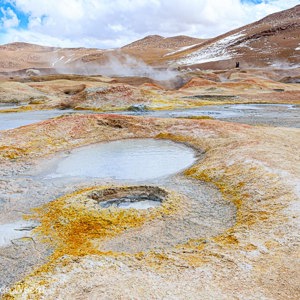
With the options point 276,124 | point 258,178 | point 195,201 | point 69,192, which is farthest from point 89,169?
point 276,124

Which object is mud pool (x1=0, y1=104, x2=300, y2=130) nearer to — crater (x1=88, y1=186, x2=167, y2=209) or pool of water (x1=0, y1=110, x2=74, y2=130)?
pool of water (x1=0, y1=110, x2=74, y2=130)

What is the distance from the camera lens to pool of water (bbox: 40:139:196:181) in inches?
677

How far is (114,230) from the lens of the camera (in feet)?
34.8

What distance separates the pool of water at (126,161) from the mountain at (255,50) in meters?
116

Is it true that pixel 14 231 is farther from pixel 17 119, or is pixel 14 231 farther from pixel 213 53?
pixel 213 53

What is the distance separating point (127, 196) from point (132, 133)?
13.5m

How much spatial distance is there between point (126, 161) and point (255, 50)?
495 ft

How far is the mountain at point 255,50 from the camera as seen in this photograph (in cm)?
13662

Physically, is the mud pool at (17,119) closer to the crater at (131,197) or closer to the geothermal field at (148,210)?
the geothermal field at (148,210)

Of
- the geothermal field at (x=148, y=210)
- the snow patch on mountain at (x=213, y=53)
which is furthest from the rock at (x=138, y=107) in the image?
the snow patch on mountain at (x=213, y=53)

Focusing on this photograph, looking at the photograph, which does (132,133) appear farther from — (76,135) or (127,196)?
(127,196)

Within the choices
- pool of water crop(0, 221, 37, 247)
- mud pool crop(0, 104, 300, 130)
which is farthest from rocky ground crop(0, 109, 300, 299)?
mud pool crop(0, 104, 300, 130)

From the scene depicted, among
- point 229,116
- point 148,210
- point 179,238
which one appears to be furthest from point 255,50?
point 179,238

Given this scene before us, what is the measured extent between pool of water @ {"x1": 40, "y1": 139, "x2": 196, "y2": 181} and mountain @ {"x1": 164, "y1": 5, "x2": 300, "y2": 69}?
116 meters
